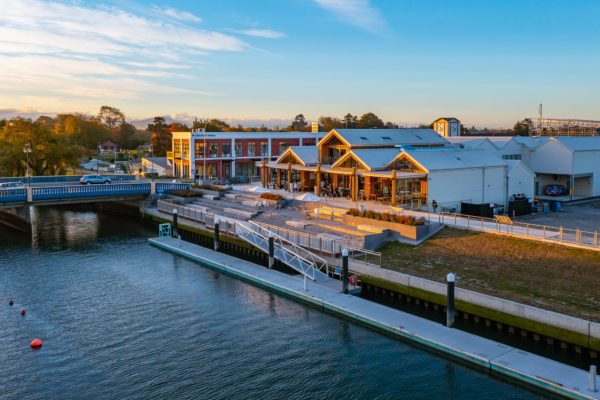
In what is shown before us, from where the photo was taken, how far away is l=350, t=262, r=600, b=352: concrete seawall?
944 inches

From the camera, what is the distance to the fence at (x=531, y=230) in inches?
1303

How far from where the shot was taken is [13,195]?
179 feet

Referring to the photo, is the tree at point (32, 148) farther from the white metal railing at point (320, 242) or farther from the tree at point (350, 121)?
the tree at point (350, 121)

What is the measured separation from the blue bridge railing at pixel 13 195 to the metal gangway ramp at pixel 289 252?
80.6 ft

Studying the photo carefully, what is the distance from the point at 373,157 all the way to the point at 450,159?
7.17 meters

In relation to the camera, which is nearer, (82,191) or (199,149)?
(82,191)

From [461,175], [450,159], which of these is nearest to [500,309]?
[461,175]

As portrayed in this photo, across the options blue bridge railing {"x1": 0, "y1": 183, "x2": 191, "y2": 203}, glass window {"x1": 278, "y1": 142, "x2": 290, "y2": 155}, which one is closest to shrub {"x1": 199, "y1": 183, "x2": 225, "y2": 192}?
blue bridge railing {"x1": 0, "y1": 183, "x2": 191, "y2": 203}

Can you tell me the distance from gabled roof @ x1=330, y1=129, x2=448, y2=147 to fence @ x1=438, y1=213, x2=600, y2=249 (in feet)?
64.2

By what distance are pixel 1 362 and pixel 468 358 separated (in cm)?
1979

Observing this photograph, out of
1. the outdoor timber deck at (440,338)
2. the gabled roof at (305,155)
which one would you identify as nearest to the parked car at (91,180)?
the gabled roof at (305,155)

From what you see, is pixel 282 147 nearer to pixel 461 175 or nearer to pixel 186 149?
pixel 186 149

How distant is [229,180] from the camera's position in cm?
7456

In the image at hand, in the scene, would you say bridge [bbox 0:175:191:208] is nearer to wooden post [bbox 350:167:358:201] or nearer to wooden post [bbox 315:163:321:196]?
wooden post [bbox 315:163:321:196]
